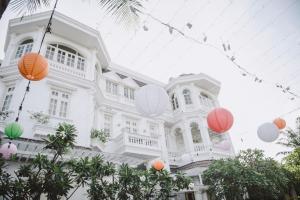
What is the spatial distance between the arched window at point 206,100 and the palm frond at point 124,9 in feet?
45.0

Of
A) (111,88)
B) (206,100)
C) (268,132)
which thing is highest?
(206,100)

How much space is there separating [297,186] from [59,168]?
15303mm

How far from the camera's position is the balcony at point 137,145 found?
1072 centimetres

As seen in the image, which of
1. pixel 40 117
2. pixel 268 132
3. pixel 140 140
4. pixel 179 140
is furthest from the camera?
Answer: pixel 179 140

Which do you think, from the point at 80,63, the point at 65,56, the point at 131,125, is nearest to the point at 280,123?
the point at 131,125

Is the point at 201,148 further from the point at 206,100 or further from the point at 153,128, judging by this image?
the point at 206,100

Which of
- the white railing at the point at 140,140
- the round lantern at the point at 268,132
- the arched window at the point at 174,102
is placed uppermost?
the arched window at the point at 174,102

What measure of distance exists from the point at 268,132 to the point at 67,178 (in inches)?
267

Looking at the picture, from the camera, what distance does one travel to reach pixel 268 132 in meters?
7.02

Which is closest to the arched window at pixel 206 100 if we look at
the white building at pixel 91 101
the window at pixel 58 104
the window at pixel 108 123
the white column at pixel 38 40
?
the white building at pixel 91 101

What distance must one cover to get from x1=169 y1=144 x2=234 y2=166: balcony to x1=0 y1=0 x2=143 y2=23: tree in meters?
Answer: 11.8

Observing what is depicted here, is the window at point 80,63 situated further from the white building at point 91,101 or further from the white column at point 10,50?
the white column at point 10,50

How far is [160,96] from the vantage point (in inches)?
216

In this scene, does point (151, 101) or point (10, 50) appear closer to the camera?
point (151, 101)
